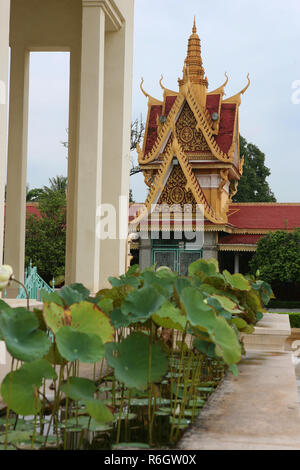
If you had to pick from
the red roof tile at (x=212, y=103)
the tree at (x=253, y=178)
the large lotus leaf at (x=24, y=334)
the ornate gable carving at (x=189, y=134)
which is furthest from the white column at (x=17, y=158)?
the tree at (x=253, y=178)

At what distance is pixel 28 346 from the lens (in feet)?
6.12

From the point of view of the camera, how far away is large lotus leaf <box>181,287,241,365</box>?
6.75 feet

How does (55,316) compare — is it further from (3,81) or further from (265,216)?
(265,216)

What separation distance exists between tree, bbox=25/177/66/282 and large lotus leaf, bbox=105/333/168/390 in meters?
13.6

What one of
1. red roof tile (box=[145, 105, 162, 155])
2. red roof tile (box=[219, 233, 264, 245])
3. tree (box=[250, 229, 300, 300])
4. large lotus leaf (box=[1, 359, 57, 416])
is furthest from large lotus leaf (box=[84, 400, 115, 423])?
red roof tile (box=[145, 105, 162, 155])

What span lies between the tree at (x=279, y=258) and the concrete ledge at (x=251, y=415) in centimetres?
1393

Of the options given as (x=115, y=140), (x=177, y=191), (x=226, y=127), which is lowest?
(x=115, y=140)

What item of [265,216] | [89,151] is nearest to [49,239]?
[265,216]

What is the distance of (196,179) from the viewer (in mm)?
19344

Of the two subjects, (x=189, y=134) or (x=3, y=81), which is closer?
(x=3, y=81)

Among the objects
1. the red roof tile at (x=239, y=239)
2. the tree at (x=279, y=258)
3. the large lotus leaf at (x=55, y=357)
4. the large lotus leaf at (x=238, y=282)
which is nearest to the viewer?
the large lotus leaf at (x=55, y=357)

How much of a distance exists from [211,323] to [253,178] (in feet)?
98.3

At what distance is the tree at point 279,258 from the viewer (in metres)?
16.9

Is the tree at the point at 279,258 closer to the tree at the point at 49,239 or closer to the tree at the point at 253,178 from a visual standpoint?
the tree at the point at 49,239
